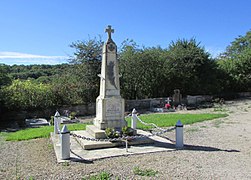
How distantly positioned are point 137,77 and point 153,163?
17.2m

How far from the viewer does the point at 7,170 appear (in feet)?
19.5

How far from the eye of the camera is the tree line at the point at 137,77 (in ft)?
59.3

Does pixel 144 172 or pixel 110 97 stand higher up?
pixel 110 97

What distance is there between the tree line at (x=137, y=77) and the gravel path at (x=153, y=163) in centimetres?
929

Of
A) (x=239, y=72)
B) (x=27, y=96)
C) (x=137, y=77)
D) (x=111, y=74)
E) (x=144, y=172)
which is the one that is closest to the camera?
(x=144, y=172)

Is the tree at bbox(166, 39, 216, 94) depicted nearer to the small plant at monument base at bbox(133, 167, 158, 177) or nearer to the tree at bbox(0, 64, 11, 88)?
the tree at bbox(0, 64, 11, 88)

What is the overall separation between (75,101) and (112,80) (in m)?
11.4

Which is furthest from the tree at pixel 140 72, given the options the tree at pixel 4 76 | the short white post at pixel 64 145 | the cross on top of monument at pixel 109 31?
the short white post at pixel 64 145

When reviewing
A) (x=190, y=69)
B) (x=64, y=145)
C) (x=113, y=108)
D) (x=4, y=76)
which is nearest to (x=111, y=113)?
(x=113, y=108)

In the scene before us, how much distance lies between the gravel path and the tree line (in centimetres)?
929

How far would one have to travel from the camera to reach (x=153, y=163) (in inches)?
248

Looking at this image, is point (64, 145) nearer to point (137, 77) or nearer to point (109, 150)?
point (109, 150)

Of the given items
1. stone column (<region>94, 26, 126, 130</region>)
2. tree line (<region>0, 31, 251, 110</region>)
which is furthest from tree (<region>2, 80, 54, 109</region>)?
stone column (<region>94, 26, 126, 130</region>)

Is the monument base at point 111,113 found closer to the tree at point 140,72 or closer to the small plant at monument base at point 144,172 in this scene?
the small plant at monument base at point 144,172
